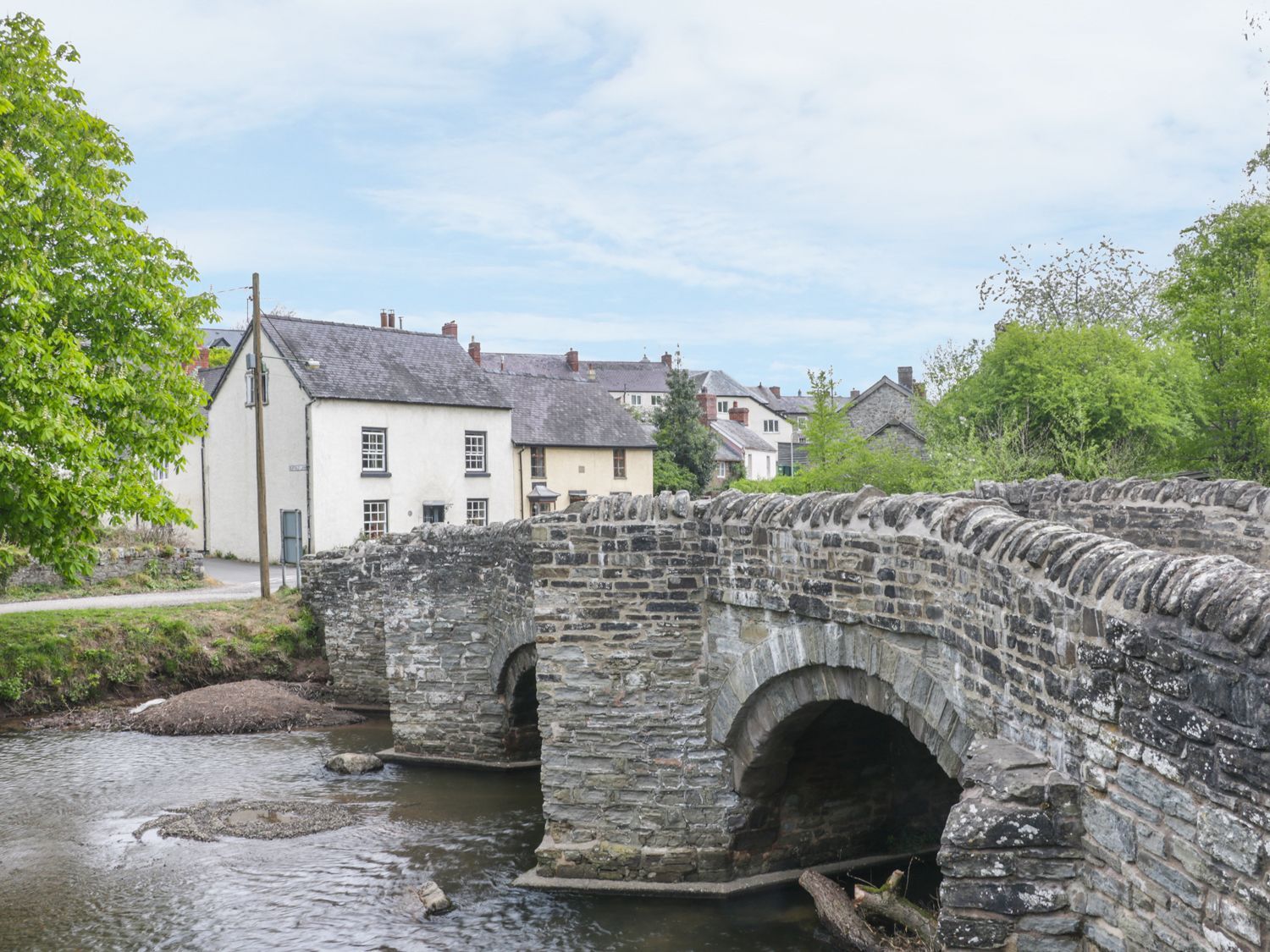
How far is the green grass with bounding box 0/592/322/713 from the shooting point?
1925cm

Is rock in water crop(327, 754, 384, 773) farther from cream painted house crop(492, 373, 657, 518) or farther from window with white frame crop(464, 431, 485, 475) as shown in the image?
cream painted house crop(492, 373, 657, 518)

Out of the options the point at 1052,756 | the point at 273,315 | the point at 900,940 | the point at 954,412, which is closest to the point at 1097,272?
the point at 954,412

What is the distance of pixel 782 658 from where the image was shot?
8906mm

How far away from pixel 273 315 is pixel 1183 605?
31.6 metres

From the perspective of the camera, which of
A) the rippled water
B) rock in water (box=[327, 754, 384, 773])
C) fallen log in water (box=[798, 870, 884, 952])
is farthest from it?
rock in water (box=[327, 754, 384, 773])

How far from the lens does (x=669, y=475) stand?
46812 millimetres

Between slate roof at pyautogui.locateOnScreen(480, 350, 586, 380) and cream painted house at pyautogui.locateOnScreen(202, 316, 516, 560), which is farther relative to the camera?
slate roof at pyautogui.locateOnScreen(480, 350, 586, 380)

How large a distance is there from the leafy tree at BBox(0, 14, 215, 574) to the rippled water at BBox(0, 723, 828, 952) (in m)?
3.37

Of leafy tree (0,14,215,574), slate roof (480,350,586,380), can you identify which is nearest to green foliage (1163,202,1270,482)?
leafy tree (0,14,215,574)

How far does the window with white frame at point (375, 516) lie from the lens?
3219 cm

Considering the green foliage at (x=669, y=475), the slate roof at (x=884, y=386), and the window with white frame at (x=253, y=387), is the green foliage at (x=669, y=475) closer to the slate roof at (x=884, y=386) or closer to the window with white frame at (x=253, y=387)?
the slate roof at (x=884, y=386)

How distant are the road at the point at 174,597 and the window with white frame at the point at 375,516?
317cm

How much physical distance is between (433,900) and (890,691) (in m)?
5.29

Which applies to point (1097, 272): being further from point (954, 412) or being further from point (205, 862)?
point (205, 862)
